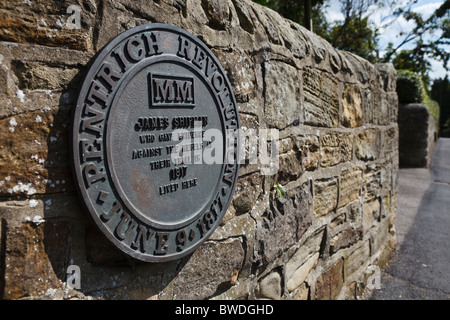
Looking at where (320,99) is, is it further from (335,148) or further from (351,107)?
(351,107)

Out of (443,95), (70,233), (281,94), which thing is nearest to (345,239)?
(281,94)

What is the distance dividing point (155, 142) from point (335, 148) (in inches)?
57.2

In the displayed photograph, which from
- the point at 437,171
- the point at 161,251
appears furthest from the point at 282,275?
the point at 437,171

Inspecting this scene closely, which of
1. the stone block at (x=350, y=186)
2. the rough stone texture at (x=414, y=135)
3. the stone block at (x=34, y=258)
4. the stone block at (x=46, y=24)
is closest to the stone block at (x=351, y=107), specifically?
the stone block at (x=350, y=186)

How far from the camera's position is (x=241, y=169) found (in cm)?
142

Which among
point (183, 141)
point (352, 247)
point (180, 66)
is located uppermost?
point (180, 66)

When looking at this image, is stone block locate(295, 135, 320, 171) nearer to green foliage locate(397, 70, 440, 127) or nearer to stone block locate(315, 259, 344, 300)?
stone block locate(315, 259, 344, 300)

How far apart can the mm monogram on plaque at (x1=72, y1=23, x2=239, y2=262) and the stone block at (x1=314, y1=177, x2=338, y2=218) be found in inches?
34.0

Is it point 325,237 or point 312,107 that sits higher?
point 312,107

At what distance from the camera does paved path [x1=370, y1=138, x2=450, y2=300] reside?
8.44 ft
